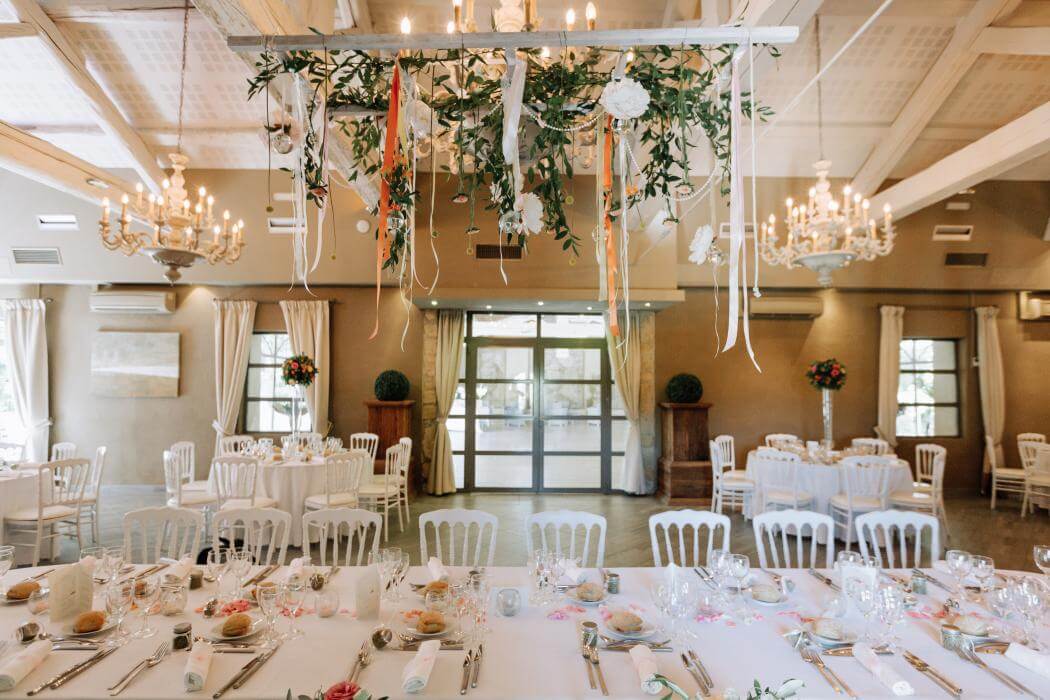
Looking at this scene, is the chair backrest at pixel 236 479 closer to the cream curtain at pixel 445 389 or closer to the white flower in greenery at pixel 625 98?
the cream curtain at pixel 445 389

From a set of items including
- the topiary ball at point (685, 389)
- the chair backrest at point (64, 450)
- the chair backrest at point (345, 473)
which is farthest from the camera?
the topiary ball at point (685, 389)

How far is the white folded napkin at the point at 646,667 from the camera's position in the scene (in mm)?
1443

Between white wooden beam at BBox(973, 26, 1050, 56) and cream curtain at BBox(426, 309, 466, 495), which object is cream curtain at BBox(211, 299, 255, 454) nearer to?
cream curtain at BBox(426, 309, 466, 495)

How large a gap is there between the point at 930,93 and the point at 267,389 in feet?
29.7

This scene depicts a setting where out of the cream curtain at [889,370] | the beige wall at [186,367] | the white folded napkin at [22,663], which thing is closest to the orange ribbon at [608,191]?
the white folded napkin at [22,663]

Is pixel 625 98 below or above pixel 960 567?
above

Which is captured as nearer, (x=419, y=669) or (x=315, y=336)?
(x=419, y=669)

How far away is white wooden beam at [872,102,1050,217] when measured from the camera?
4.35 metres

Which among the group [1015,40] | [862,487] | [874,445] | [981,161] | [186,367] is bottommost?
[862,487]

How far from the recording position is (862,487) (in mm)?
5180

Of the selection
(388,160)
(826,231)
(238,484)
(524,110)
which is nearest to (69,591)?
(388,160)

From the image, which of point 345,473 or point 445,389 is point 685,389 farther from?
point 345,473

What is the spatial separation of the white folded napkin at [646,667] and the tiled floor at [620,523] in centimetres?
307

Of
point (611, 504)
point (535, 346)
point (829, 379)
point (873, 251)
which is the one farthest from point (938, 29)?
point (611, 504)
